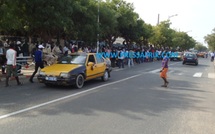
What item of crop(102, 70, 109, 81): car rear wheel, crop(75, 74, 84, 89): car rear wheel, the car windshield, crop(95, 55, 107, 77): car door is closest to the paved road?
crop(75, 74, 84, 89): car rear wheel

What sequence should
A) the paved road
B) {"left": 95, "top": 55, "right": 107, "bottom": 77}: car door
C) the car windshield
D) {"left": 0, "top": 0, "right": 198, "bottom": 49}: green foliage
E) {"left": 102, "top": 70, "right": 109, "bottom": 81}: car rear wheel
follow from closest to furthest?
the paved road → the car windshield → {"left": 95, "top": 55, "right": 107, "bottom": 77}: car door → {"left": 102, "top": 70, "right": 109, "bottom": 81}: car rear wheel → {"left": 0, "top": 0, "right": 198, "bottom": 49}: green foliage

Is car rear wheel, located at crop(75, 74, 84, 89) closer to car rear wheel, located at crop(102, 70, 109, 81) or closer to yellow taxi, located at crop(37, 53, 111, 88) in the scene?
yellow taxi, located at crop(37, 53, 111, 88)

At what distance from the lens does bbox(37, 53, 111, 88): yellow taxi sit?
36.5 feet

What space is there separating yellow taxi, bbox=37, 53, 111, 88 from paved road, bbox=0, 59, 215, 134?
38 centimetres

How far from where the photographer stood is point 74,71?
450 inches

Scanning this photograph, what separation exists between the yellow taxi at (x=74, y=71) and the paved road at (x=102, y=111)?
1.23ft

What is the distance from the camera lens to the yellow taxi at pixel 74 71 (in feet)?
36.5

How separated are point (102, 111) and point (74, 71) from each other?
4.00 meters

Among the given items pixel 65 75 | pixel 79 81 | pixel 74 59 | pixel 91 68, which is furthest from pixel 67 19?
pixel 65 75

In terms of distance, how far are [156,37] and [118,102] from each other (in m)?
52.4

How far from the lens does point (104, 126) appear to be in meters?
6.31

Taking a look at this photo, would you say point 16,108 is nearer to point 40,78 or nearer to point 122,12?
point 40,78

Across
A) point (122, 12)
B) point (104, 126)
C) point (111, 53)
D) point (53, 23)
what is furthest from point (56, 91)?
point (122, 12)

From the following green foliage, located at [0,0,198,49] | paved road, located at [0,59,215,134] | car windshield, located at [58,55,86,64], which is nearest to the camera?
paved road, located at [0,59,215,134]
